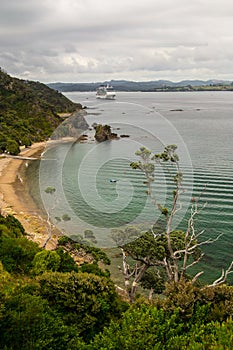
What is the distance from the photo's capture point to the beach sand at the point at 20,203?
35.5 meters

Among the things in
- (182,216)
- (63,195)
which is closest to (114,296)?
(182,216)

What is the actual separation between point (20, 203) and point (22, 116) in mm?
69372

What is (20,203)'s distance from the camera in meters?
45.1

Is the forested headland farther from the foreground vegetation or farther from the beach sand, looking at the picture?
the beach sand

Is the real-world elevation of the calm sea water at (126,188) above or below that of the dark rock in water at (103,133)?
below

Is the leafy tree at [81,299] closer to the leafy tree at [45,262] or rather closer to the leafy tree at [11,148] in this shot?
the leafy tree at [45,262]

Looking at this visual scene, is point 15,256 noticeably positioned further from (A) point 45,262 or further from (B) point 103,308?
(B) point 103,308

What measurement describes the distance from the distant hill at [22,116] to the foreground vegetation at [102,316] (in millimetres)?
63140

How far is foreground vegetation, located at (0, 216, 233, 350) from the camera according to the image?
1093 cm

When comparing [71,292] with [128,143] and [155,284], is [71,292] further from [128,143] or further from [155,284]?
[128,143]

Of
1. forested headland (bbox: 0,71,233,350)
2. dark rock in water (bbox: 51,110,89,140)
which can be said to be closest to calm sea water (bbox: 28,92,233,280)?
dark rock in water (bbox: 51,110,89,140)

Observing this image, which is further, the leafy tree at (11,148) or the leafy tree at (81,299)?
the leafy tree at (11,148)

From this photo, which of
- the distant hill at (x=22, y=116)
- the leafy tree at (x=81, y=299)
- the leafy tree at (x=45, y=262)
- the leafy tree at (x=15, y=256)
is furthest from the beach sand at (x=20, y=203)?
the leafy tree at (x=81, y=299)

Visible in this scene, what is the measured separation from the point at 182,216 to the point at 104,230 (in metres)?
9.01
